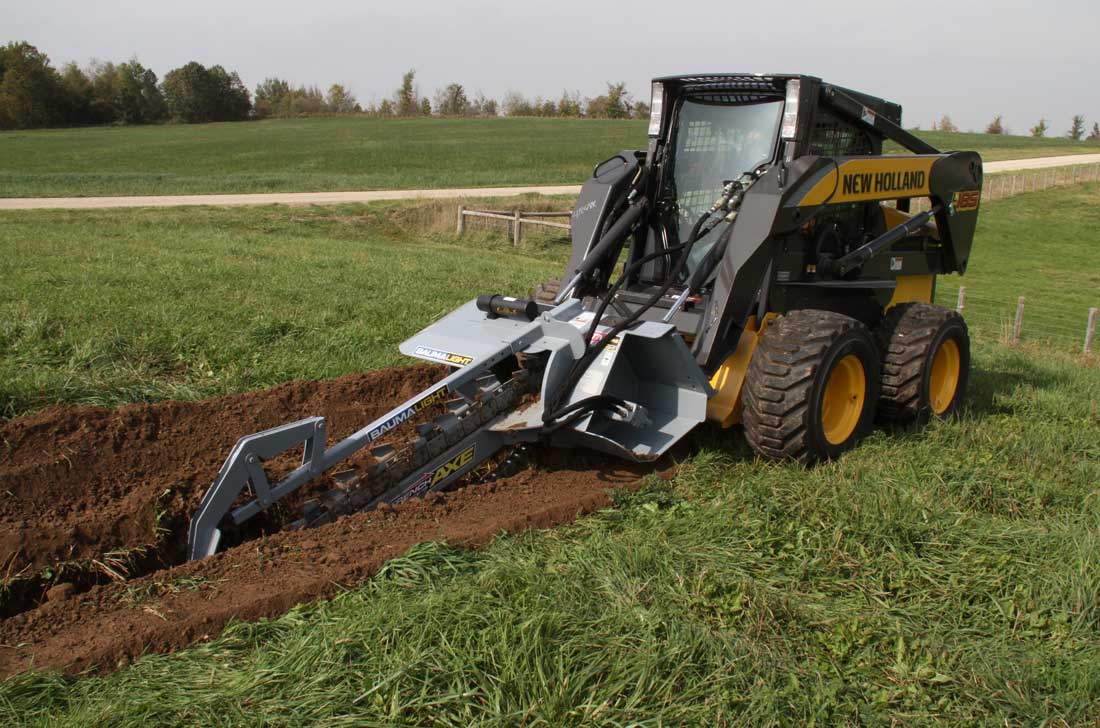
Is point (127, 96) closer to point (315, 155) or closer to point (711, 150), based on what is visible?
point (315, 155)

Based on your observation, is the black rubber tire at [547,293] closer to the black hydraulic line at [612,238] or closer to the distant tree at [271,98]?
the black hydraulic line at [612,238]

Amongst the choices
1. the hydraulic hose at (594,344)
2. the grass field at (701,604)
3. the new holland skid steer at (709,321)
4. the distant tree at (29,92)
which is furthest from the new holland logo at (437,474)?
the distant tree at (29,92)

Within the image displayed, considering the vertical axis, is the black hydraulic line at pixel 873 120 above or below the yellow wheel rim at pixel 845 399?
above

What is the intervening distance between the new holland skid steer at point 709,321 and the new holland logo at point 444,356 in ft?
0.04

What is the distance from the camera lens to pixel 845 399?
614 centimetres

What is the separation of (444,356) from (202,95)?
265ft

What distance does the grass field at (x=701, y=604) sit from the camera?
315 centimetres

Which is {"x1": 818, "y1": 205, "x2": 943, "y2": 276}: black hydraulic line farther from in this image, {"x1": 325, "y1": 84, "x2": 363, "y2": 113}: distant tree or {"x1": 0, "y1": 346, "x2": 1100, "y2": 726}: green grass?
{"x1": 325, "y1": 84, "x2": 363, "y2": 113}: distant tree

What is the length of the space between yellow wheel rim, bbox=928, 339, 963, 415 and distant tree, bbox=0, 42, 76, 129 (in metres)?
74.9

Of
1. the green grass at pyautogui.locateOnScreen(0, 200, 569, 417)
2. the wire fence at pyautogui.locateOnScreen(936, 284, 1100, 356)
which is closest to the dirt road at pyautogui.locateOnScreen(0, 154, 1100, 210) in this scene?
the green grass at pyautogui.locateOnScreen(0, 200, 569, 417)

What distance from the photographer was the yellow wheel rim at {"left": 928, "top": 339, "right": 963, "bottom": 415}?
7004 millimetres

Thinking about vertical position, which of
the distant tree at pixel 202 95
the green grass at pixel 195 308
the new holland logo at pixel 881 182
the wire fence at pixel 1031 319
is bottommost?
the wire fence at pixel 1031 319

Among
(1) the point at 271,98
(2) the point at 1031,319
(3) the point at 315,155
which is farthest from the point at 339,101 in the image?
(2) the point at 1031,319

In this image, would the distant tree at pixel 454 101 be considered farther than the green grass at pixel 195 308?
Yes
